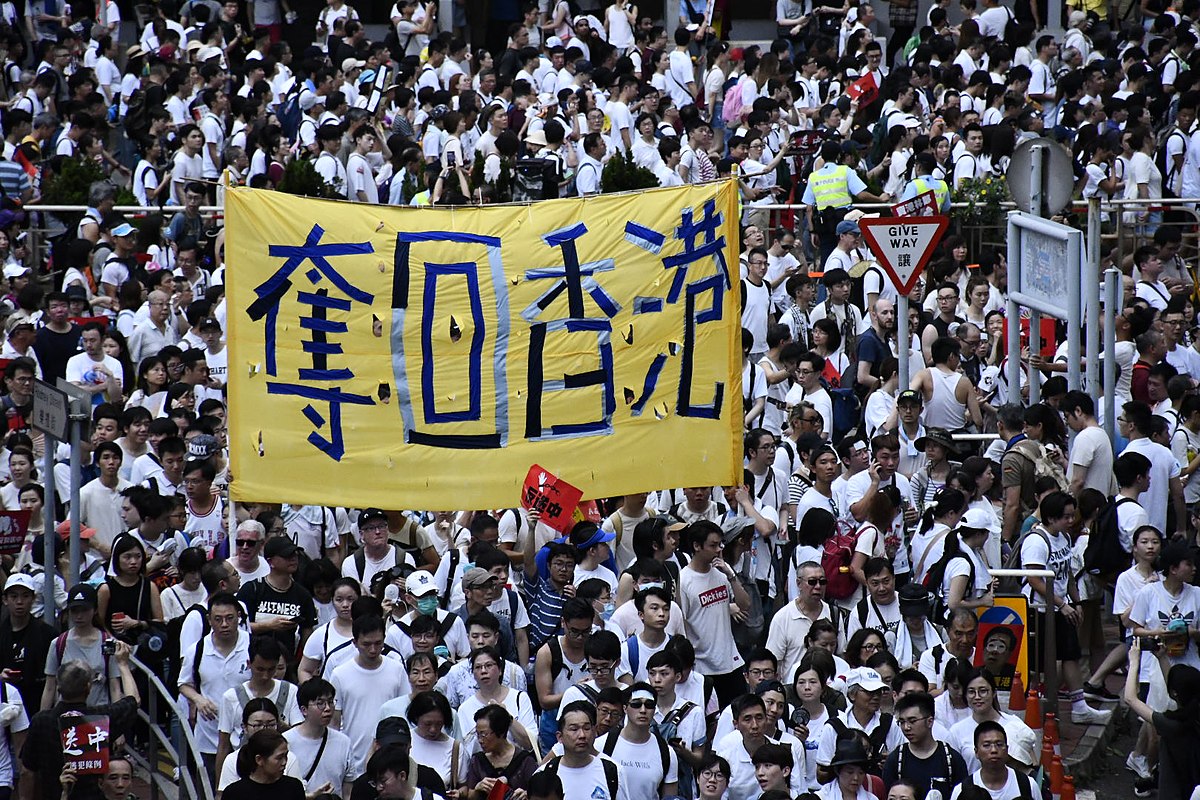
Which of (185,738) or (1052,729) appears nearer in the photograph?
(185,738)

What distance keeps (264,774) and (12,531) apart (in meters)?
3.47

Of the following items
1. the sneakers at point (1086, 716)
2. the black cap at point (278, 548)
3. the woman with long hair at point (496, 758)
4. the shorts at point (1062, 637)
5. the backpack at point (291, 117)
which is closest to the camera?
the woman with long hair at point (496, 758)

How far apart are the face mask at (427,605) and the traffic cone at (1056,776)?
3546 millimetres

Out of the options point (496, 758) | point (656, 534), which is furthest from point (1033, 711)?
point (496, 758)

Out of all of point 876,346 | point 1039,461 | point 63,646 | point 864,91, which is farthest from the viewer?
point 864,91

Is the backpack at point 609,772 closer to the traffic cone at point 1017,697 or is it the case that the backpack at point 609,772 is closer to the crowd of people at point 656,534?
the crowd of people at point 656,534

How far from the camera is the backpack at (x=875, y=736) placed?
9.91 metres

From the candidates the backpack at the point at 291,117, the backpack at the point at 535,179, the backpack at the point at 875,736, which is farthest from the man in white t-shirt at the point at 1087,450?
the backpack at the point at 291,117

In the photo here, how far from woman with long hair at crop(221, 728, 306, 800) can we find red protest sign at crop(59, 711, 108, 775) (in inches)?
35.8

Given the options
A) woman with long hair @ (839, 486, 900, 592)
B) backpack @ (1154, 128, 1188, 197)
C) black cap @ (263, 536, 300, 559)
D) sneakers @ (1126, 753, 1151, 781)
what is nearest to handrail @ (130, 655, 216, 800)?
black cap @ (263, 536, 300, 559)

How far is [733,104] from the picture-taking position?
22141mm

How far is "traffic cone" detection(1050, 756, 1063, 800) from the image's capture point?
35.0 ft

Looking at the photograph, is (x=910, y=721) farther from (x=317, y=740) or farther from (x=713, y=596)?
(x=317, y=740)

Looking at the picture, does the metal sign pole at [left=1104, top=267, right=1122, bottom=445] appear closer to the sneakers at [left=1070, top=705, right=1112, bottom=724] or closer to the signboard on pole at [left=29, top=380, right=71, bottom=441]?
the sneakers at [left=1070, top=705, right=1112, bottom=724]
